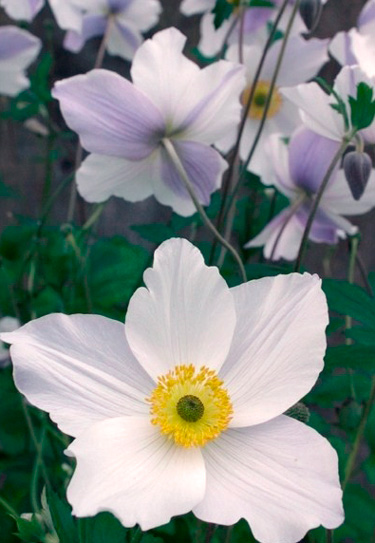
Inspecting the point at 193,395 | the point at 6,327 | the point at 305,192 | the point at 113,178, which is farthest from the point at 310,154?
the point at 6,327

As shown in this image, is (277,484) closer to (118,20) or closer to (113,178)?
(113,178)

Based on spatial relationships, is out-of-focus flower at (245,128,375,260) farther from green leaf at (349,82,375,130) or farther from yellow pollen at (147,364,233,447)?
yellow pollen at (147,364,233,447)

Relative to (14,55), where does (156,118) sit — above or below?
above

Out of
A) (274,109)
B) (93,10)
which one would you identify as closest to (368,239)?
(274,109)

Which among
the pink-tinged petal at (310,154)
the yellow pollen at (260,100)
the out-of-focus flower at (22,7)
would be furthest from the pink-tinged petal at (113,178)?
the out-of-focus flower at (22,7)

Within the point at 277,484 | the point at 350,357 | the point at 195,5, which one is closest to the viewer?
the point at 277,484

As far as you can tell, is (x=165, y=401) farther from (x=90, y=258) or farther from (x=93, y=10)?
(x=93, y=10)

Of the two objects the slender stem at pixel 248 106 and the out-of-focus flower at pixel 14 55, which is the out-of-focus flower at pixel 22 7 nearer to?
the out-of-focus flower at pixel 14 55

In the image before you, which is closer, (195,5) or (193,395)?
(193,395)

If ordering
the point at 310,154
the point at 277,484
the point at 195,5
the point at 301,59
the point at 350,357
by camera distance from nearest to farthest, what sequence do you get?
the point at 277,484 → the point at 350,357 → the point at 310,154 → the point at 301,59 → the point at 195,5
